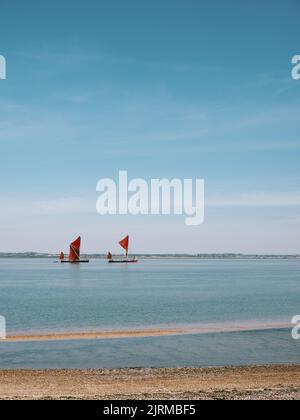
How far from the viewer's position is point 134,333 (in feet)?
124

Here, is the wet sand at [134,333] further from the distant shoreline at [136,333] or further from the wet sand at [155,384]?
the wet sand at [155,384]

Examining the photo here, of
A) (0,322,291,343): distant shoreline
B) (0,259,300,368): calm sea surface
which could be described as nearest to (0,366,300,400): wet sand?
(0,259,300,368): calm sea surface

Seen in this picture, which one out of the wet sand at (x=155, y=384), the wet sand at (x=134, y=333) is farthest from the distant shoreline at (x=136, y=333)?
the wet sand at (x=155, y=384)

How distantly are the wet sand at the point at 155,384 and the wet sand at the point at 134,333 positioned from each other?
37.9 ft

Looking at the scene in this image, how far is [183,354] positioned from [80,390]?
10921 mm

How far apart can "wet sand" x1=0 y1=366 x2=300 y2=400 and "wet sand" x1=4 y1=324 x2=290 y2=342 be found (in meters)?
11.6

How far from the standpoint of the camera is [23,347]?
31141 mm

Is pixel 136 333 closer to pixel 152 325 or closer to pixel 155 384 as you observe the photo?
pixel 152 325

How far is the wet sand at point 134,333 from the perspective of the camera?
35219 mm

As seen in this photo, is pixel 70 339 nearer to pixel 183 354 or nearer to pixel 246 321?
pixel 183 354

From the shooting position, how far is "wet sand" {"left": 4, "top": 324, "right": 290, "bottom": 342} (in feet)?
116

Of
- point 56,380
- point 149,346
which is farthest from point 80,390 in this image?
point 149,346

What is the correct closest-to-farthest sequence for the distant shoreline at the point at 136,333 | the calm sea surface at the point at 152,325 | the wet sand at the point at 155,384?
the wet sand at the point at 155,384
the calm sea surface at the point at 152,325
the distant shoreline at the point at 136,333

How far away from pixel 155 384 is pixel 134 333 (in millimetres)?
17916
